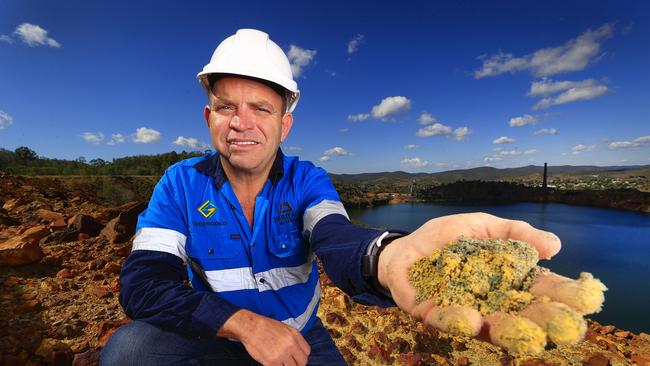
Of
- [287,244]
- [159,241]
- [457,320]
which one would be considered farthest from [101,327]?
[457,320]

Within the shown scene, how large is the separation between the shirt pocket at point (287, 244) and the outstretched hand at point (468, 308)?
0.85m

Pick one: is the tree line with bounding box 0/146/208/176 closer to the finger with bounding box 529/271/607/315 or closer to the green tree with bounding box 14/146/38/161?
the green tree with bounding box 14/146/38/161

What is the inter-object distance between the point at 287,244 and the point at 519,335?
1.49 m

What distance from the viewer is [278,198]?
220 cm

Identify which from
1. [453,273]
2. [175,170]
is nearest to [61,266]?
[175,170]

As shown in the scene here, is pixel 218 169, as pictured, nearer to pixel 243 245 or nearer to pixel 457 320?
pixel 243 245

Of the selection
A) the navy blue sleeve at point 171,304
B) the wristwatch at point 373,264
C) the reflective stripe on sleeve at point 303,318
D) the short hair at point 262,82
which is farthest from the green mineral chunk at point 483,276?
the short hair at point 262,82

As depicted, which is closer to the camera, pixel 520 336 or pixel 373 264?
pixel 520 336

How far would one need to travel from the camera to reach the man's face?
2.10m

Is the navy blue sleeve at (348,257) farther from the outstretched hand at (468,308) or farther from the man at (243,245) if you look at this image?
the outstretched hand at (468,308)

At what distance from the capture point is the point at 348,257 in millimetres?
1507

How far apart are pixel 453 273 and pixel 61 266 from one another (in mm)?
5808

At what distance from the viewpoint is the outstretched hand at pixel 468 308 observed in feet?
3.09

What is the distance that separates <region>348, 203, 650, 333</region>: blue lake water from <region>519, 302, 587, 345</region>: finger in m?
13.1
